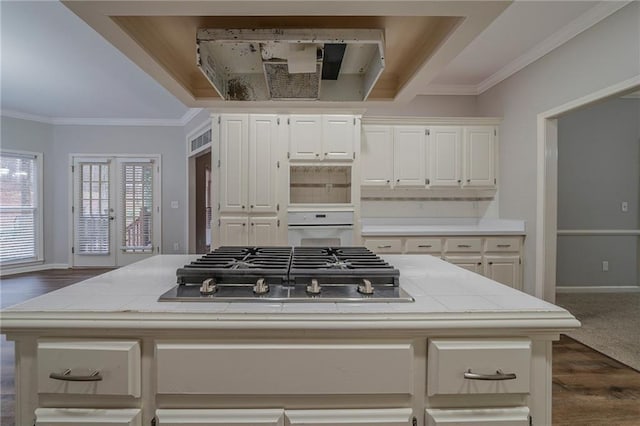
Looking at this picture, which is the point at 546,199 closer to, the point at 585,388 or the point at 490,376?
the point at 585,388

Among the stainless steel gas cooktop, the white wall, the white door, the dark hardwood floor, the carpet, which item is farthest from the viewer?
the white door

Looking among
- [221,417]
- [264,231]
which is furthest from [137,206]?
[221,417]

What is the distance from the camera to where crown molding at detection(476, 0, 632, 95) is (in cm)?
249

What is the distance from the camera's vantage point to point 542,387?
34.2 inches

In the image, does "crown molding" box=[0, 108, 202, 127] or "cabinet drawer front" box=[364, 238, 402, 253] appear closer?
"cabinet drawer front" box=[364, 238, 402, 253]

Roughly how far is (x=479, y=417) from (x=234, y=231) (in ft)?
10.5

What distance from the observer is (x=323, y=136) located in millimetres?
→ 3654

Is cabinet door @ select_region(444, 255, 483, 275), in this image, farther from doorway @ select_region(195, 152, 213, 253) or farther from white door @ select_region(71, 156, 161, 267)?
white door @ select_region(71, 156, 161, 267)

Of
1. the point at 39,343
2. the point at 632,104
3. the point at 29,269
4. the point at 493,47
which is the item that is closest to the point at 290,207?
the point at 493,47

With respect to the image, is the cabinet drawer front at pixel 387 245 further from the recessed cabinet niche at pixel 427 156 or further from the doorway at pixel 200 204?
the doorway at pixel 200 204

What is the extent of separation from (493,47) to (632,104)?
2.46 m

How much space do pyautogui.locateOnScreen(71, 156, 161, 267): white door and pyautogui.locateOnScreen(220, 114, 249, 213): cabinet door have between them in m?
2.83

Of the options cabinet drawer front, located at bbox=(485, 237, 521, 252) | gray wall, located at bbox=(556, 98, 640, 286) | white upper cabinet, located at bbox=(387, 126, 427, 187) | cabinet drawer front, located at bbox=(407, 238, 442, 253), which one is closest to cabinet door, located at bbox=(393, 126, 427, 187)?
white upper cabinet, located at bbox=(387, 126, 427, 187)

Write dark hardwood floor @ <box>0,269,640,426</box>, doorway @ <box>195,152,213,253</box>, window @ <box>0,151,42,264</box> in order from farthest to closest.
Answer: doorway @ <box>195,152,213,253</box>
window @ <box>0,151,42,264</box>
dark hardwood floor @ <box>0,269,640,426</box>
